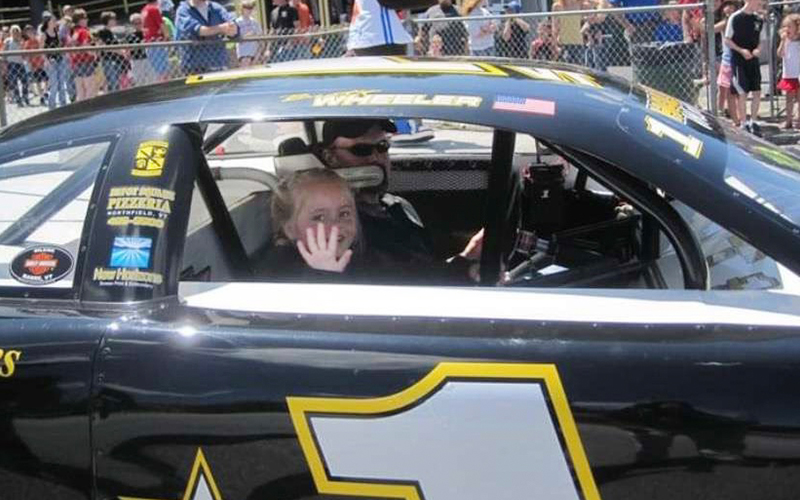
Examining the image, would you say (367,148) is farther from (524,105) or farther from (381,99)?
(524,105)

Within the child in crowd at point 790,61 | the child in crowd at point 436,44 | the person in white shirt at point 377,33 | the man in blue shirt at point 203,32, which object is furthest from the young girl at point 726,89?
the man in blue shirt at point 203,32

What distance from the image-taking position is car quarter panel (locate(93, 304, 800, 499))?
1771 millimetres

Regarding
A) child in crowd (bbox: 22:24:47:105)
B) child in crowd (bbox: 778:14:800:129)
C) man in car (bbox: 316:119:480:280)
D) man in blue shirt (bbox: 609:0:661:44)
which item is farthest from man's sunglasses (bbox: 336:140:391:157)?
child in crowd (bbox: 22:24:47:105)

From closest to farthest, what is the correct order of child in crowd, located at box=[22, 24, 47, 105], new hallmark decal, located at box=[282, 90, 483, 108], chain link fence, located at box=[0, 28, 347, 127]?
1. new hallmark decal, located at box=[282, 90, 483, 108]
2. chain link fence, located at box=[0, 28, 347, 127]
3. child in crowd, located at box=[22, 24, 47, 105]

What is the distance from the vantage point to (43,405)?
6.48 ft

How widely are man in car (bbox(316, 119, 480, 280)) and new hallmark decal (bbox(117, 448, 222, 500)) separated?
3.07 feet

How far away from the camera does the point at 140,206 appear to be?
204cm

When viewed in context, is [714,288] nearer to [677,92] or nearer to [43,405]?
[43,405]

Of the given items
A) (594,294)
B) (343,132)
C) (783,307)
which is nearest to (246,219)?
(343,132)

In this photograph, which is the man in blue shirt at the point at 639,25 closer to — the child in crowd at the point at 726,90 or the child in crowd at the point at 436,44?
the child in crowd at the point at 726,90

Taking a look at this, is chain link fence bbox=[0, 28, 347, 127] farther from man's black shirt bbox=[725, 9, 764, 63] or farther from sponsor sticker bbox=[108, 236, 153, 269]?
sponsor sticker bbox=[108, 236, 153, 269]

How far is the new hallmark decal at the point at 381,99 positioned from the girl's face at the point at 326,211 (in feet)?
1.48

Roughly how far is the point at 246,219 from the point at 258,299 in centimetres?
80

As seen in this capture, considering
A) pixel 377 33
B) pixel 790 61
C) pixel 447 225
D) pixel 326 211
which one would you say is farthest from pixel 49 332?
pixel 790 61
